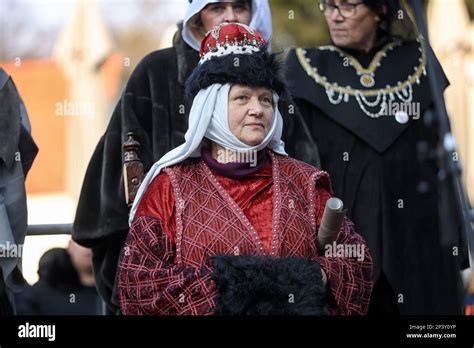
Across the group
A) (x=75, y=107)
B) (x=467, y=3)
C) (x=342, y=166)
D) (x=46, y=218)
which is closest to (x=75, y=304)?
(x=46, y=218)

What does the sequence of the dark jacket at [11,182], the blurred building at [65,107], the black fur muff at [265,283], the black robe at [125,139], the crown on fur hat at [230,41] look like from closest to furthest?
the black fur muff at [265,283], the crown on fur hat at [230,41], the dark jacket at [11,182], the black robe at [125,139], the blurred building at [65,107]

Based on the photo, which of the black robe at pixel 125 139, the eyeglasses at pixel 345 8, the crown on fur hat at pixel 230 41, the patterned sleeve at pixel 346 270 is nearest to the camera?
the patterned sleeve at pixel 346 270

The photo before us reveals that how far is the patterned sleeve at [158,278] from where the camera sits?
4.78 metres

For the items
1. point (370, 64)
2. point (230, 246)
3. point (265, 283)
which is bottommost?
point (265, 283)

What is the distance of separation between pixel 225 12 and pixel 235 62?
62cm

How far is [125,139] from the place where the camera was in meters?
5.48

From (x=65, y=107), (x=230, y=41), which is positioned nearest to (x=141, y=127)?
(x=65, y=107)

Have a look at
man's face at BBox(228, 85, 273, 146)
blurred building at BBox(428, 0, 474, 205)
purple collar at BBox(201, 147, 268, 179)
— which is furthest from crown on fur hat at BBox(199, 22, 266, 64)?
blurred building at BBox(428, 0, 474, 205)

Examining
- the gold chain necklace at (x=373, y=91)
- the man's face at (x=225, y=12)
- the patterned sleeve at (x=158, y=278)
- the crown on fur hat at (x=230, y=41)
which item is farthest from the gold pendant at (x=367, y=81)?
the patterned sleeve at (x=158, y=278)

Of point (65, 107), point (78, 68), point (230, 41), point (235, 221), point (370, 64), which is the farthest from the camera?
point (78, 68)

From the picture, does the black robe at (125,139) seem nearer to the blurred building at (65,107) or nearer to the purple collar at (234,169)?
the blurred building at (65,107)

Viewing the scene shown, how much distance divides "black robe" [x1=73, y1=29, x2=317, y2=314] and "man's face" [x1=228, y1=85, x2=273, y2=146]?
53 cm

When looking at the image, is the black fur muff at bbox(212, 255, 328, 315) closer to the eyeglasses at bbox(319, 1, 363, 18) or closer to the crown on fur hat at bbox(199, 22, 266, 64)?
the crown on fur hat at bbox(199, 22, 266, 64)

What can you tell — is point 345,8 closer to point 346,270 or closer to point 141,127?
point 141,127
